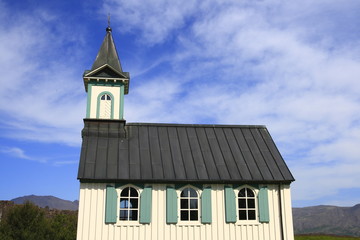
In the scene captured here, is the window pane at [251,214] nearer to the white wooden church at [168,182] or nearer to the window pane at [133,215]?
the white wooden church at [168,182]

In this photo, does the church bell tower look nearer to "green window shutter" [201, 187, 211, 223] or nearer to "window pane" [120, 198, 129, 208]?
"window pane" [120, 198, 129, 208]

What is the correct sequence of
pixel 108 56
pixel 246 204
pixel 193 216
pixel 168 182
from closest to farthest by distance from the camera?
pixel 168 182 → pixel 193 216 → pixel 246 204 → pixel 108 56

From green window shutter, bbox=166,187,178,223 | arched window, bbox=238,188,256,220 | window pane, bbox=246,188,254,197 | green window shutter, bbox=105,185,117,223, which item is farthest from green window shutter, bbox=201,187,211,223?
green window shutter, bbox=105,185,117,223

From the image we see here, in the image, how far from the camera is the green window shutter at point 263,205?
1558 cm

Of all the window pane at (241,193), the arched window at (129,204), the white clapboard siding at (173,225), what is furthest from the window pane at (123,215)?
the window pane at (241,193)

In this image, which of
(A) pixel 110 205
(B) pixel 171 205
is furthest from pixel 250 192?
(A) pixel 110 205

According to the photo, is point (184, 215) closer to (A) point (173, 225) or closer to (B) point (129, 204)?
(A) point (173, 225)

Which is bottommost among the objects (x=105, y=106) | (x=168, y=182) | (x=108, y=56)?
(x=168, y=182)

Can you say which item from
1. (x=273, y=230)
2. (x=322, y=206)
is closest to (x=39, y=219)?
(x=273, y=230)

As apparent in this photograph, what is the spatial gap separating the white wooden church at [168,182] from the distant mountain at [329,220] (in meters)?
131

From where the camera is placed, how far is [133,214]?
1507 cm

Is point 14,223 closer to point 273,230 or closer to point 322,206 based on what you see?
point 273,230

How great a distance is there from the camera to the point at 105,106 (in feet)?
58.3

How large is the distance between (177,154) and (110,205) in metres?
3.90
